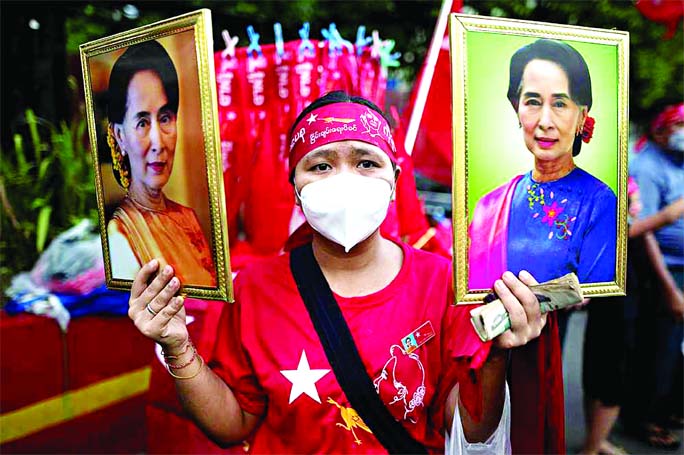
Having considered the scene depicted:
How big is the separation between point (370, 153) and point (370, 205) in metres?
0.15

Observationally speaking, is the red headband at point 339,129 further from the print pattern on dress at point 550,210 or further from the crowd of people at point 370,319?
the print pattern on dress at point 550,210

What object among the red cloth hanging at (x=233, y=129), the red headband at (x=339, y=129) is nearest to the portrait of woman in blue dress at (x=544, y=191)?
the red headband at (x=339, y=129)

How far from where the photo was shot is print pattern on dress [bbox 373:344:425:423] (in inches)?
61.4

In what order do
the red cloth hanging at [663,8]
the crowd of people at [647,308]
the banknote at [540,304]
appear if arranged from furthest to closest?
1. the red cloth hanging at [663,8]
2. the crowd of people at [647,308]
3. the banknote at [540,304]

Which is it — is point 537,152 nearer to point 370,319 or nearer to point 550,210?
point 550,210

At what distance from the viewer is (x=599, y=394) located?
357 centimetres

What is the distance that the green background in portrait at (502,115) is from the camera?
140cm

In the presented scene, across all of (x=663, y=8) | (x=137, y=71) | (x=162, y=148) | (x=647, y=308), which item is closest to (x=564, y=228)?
(x=162, y=148)

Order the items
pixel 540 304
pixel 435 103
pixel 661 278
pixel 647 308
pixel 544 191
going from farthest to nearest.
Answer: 1. pixel 647 308
2. pixel 661 278
3. pixel 435 103
4. pixel 544 191
5. pixel 540 304

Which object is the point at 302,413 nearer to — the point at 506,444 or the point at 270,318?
the point at 270,318

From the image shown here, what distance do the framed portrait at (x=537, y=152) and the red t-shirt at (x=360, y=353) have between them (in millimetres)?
222

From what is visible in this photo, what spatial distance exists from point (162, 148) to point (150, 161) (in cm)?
6

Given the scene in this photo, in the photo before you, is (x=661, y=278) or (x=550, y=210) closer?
(x=550, y=210)

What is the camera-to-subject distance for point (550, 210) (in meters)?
1.48
